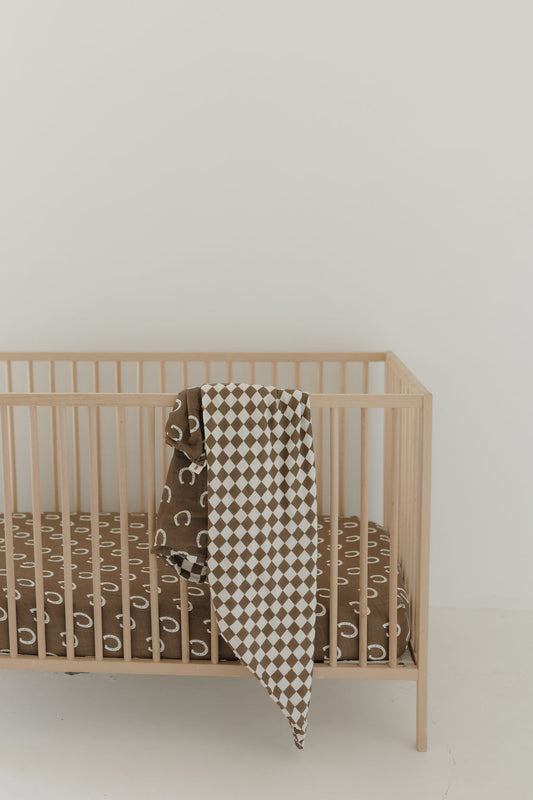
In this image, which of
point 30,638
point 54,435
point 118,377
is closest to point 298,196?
point 118,377

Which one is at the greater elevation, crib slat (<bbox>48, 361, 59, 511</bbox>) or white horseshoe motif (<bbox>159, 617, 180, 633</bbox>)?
crib slat (<bbox>48, 361, 59, 511</bbox>)

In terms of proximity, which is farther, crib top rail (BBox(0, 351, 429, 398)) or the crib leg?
crib top rail (BBox(0, 351, 429, 398))

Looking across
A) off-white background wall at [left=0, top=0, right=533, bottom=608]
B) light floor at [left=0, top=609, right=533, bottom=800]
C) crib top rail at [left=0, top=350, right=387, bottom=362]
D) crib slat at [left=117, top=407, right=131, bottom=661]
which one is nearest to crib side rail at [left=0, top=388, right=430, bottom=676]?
crib slat at [left=117, top=407, right=131, bottom=661]

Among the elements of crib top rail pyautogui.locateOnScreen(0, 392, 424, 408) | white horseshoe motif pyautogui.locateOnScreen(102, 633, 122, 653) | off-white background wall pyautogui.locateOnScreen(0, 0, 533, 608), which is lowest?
white horseshoe motif pyautogui.locateOnScreen(102, 633, 122, 653)

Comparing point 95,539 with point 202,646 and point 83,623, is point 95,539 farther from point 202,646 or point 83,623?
point 202,646

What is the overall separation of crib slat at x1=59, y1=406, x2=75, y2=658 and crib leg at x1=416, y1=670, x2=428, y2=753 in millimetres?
819

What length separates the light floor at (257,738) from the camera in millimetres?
1918

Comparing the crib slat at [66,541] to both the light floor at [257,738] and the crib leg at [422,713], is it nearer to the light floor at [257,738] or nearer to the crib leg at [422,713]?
the light floor at [257,738]

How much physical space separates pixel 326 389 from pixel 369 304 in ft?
1.03

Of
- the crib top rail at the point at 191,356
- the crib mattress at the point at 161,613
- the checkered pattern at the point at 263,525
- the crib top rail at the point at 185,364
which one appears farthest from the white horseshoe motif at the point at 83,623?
the crib top rail at the point at 191,356

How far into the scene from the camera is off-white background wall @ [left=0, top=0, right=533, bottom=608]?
2766mm

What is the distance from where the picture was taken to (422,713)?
204 centimetres

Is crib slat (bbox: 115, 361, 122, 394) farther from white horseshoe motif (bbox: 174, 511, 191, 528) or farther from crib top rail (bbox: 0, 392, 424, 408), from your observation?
white horseshoe motif (bbox: 174, 511, 191, 528)

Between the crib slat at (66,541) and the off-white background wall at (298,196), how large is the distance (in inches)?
39.7
